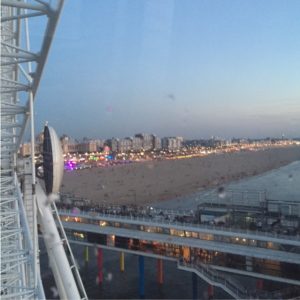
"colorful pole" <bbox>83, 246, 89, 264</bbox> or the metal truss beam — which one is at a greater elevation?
the metal truss beam

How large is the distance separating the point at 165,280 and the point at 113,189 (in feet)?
37.1

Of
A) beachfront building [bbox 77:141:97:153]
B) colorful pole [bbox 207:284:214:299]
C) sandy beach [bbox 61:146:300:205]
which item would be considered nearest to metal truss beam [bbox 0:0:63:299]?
colorful pole [bbox 207:284:214:299]

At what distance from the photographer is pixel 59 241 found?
3.02 m

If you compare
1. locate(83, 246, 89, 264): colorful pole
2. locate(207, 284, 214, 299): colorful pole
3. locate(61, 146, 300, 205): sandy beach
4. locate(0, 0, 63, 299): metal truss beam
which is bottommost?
locate(207, 284, 214, 299): colorful pole

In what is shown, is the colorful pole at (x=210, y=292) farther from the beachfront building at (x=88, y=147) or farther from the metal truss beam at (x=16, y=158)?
the beachfront building at (x=88, y=147)

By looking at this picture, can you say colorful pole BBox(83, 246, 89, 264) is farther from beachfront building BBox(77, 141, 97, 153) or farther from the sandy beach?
beachfront building BBox(77, 141, 97, 153)

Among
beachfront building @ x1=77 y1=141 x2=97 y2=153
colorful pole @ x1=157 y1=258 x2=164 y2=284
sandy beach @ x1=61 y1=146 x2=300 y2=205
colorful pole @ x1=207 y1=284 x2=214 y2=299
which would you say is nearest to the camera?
colorful pole @ x1=207 y1=284 x2=214 y2=299

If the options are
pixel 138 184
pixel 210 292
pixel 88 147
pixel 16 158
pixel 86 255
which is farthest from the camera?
pixel 88 147

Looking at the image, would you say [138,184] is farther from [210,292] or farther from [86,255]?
[210,292]

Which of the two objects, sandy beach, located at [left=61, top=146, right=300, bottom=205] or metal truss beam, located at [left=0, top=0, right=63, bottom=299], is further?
sandy beach, located at [left=61, top=146, right=300, bottom=205]

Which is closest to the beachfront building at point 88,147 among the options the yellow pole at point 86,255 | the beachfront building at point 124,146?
the beachfront building at point 124,146

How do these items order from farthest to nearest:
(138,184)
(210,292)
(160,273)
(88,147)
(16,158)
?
(88,147), (138,184), (160,273), (210,292), (16,158)

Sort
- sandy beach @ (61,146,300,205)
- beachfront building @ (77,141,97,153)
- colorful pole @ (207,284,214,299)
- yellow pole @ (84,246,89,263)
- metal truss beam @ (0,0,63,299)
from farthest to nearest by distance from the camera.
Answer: beachfront building @ (77,141,97,153) → sandy beach @ (61,146,300,205) → yellow pole @ (84,246,89,263) → colorful pole @ (207,284,214,299) → metal truss beam @ (0,0,63,299)

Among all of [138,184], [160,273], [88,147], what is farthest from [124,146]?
[160,273]
